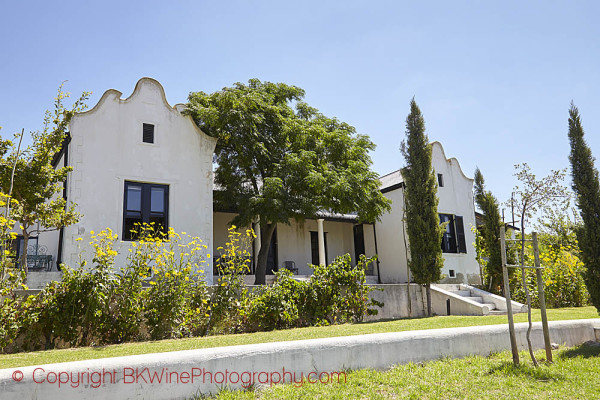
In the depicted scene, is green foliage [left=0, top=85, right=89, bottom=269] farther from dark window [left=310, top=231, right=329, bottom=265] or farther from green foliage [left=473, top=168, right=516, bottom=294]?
green foliage [left=473, top=168, right=516, bottom=294]

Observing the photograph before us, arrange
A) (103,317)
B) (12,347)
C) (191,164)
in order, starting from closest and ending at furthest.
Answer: (12,347), (103,317), (191,164)

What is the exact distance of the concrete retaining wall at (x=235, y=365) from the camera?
15.3 feet

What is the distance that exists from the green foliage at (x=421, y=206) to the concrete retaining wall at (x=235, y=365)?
6043 mm

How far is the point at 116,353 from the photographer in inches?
253

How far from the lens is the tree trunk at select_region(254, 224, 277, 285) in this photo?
16266mm

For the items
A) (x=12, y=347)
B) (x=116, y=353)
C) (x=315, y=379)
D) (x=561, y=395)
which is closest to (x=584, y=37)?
(x=561, y=395)

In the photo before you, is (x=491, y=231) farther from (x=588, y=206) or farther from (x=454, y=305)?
(x=588, y=206)

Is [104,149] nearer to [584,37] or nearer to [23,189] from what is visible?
[23,189]

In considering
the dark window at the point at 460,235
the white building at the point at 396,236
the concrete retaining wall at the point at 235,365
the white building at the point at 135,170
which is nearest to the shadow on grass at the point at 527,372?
the concrete retaining wall at the point at 235,365

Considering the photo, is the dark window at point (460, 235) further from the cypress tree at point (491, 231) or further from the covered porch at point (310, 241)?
the covered porch at point (310, 241)

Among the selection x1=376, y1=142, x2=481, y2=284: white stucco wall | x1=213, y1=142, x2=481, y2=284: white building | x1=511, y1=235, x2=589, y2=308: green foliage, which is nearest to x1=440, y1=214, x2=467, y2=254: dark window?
x1=213, y1=142, x2=481, y2=284: white building

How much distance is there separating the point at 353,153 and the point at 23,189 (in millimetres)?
10910

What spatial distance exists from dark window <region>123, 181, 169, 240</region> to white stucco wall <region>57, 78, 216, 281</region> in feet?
0.68

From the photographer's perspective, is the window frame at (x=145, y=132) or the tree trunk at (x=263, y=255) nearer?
the window frame at (x=145, y=132)
